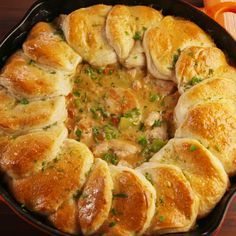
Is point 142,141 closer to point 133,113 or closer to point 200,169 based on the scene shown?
point 133,113

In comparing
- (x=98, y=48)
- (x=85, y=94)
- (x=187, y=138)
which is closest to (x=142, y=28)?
(x=98, y=48)

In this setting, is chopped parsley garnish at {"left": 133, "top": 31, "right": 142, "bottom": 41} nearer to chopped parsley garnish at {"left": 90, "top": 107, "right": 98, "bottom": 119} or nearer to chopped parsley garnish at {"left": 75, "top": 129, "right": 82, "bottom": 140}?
chopped parsley garnish at {"left": 90, "top": 107, "right": 98, "bottom": 119}

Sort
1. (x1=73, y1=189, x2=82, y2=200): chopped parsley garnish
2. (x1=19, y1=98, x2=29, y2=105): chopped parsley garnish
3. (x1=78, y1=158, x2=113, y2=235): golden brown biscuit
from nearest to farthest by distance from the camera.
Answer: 1. (x1=78, y1=158, x2=113, y2=235): golden brown biscuit
2. (x1=73, y1=189, x2=82, y2=200): chopped parsley garnish
3. (x1=19, y1=98, x2=29, y2=105): chopped parsley garnish

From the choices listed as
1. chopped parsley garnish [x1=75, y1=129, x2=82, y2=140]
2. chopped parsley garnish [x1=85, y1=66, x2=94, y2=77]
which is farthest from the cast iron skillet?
chopped parsley garnish [x1=75, y1=129, x2=82, y2=140]

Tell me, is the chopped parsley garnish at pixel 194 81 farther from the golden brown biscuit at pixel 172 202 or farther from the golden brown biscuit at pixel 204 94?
the golden brown biscuit at pixel 172 202

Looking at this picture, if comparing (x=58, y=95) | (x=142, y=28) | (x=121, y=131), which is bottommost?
(x=121, y=131)

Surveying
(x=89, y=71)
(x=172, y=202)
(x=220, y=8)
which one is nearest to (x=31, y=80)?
(x=89, y=71)

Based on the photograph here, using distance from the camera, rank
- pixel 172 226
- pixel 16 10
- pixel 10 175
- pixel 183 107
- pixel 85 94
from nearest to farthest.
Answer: pixel 172 226 < pixel 10 175 < pixel 183 107 < pixel 85 94 < pixel 16 10

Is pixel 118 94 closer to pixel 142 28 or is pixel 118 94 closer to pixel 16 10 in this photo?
pixel 142 28
